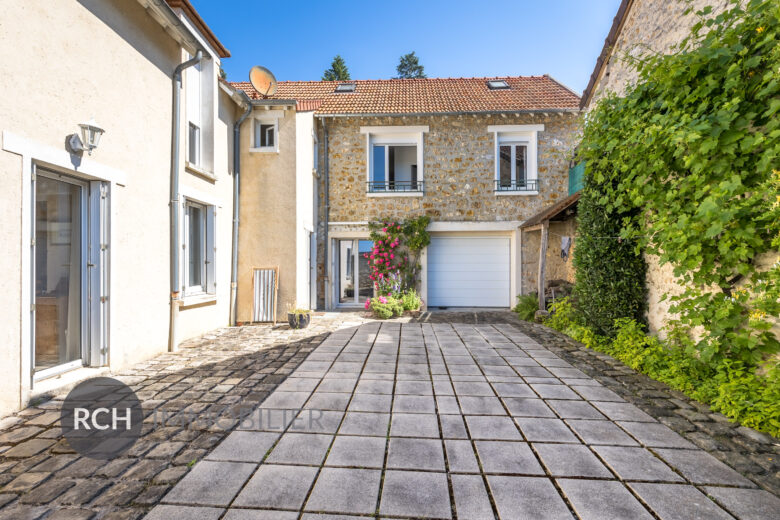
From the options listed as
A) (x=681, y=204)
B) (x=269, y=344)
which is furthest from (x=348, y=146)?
(x=681, y=204)

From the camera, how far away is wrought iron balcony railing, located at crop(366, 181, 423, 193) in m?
10.3

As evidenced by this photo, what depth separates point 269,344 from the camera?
564cm

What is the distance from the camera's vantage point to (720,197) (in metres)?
3.10

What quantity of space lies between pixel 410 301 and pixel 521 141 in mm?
5352

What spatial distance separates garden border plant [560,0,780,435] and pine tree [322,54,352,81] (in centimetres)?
2160

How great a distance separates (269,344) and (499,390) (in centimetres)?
348

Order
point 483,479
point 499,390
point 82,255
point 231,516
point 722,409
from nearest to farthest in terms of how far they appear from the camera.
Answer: point 231,516 → point 483,479 → point 722,409 → point 499,390 → point 82,255

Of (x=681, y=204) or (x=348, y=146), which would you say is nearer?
(x=681, y=204)

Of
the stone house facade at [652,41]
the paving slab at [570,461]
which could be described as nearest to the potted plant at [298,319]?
the paving slab at [570,461]

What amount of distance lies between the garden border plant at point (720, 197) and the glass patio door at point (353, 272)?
7.22m

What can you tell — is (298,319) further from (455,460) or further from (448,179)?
(448,179)

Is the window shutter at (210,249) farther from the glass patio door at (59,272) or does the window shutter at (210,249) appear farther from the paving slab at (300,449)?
the paving slab at (300,449)

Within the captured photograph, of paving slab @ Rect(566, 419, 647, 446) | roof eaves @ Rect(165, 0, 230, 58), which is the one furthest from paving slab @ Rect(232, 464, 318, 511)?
roof eaves @ Rect(165, 0, 230, 58)

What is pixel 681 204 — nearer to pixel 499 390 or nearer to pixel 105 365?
pixel 499 390
